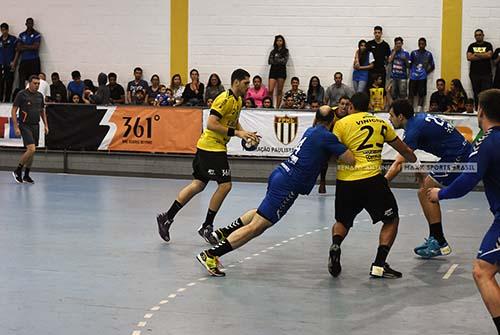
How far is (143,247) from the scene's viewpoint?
1055 cm

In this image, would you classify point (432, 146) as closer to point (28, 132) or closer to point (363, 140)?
point (363, 140)

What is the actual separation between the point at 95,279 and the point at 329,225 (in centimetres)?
442

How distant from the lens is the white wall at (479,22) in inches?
792

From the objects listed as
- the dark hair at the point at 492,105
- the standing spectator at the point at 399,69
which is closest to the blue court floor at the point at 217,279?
the dark hair at the point at 492,105

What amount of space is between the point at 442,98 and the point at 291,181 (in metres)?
11.5

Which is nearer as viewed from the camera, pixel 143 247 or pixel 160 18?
pixel 143 247

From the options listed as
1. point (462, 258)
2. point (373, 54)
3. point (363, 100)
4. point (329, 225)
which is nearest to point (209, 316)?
point (363, 100)

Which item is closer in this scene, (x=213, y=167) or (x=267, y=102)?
(x=213, y=167)

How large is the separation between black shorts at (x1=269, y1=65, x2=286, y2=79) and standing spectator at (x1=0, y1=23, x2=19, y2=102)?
6.89 m

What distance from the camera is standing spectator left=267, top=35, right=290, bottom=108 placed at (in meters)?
21.0

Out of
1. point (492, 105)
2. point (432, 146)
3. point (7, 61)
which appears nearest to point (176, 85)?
point (7, 61)

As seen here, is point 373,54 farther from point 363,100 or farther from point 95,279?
point 95,279

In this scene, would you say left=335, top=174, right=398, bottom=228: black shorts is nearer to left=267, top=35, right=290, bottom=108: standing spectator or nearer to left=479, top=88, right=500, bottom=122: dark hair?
left=479, top=88, right=500, bottom=122: dark hair

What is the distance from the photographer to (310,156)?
29.0ft
